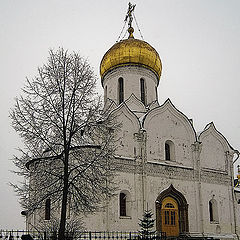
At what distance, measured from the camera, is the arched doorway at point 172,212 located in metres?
16.8

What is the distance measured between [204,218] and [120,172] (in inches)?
209

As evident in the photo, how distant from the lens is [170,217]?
56.4 feet

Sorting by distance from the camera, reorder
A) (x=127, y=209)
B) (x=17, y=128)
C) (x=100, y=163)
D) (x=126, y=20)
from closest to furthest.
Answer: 1. (x=17, y=128)
2. (x=100, y=163)
3. (x=127, y=209)
4. (x=126, y=20)

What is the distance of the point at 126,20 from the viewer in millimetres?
24688

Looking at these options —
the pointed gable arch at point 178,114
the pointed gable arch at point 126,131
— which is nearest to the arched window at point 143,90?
the pointed gable arch at point 178,114

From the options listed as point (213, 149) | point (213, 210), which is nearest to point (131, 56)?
point (213, 149)

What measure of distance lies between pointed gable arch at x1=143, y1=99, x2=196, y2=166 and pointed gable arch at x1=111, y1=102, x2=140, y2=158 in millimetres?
652

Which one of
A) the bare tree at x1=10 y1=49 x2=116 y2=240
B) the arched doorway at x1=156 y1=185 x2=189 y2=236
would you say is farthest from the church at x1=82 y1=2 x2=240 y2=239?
the bare tree at x1=10 y1=49 x2=116 y2=240

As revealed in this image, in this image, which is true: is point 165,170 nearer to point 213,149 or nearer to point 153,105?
point 213,149

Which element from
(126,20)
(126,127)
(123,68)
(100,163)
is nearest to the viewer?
(100,163)

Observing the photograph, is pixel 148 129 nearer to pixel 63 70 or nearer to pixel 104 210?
pixel 104 210

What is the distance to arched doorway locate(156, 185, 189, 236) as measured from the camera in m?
16.8

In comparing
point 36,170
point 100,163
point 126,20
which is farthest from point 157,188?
point 126,20

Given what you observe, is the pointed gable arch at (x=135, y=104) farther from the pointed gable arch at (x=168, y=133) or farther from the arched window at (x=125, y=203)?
the arched window at (x=125, y=203)
